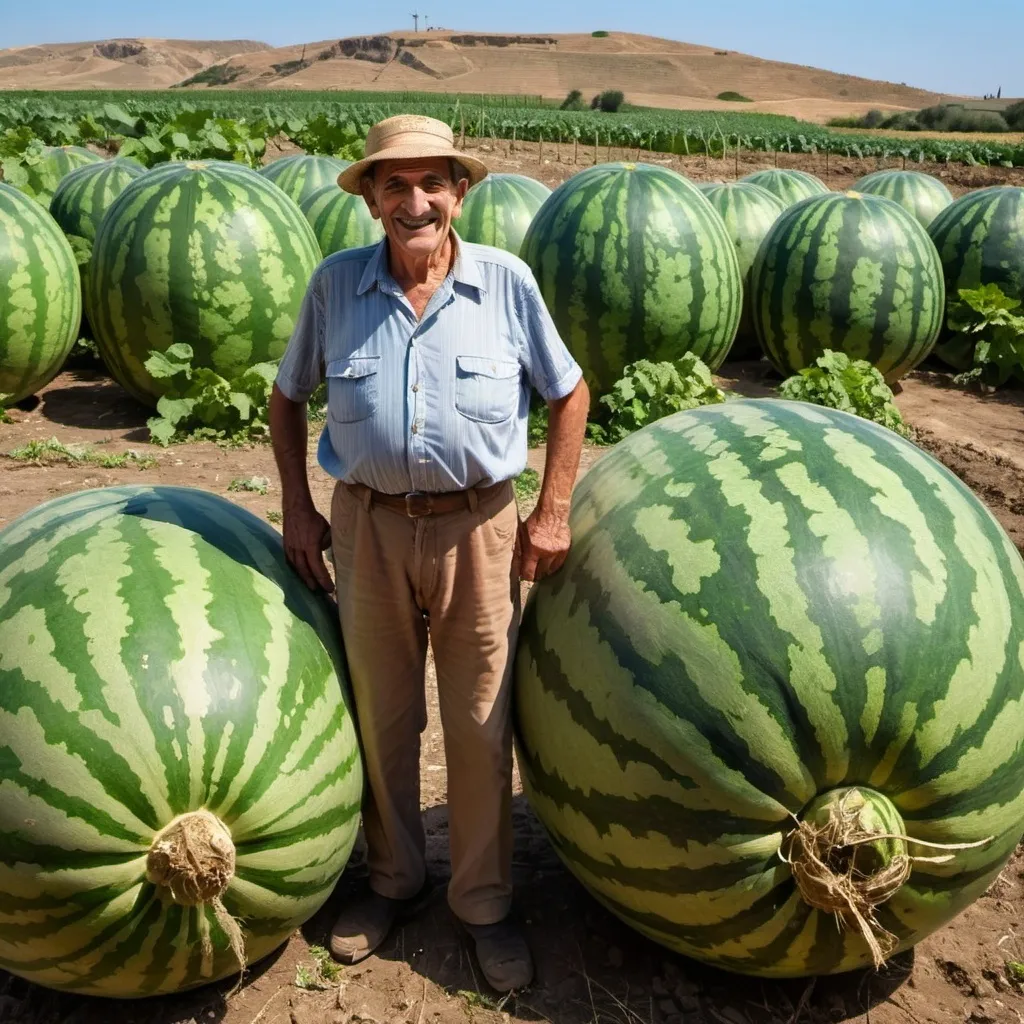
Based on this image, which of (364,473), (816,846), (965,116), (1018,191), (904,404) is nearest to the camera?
(816,846)

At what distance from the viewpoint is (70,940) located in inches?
92.4

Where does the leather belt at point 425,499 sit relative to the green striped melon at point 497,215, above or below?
above

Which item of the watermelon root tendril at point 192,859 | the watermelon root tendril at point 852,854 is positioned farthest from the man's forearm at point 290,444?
the watermelon root tendril at point 852,854

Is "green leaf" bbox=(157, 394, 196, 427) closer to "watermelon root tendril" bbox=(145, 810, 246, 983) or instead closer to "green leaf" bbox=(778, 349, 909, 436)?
"green leaf" bbox=(778, 349, 909, 436)

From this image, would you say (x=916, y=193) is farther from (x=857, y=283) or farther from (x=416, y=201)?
(x=416, y=201)

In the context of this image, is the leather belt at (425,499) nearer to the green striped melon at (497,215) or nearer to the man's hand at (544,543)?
the man's hand at (544,543)

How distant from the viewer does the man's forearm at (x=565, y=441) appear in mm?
2850

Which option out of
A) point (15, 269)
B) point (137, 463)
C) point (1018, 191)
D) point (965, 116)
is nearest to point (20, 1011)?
point (137, 463)

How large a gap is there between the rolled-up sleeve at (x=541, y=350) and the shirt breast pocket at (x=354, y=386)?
1.26ft

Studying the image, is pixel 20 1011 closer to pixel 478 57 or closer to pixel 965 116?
pixel 965 116

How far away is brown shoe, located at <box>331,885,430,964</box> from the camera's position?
2.94m

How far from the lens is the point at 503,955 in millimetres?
2898

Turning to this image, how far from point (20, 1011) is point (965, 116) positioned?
64219 mm

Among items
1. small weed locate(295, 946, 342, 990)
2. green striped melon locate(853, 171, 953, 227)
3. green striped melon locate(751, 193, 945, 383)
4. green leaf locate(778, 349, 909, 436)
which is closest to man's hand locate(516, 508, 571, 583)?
small weed locate(295, 946, 342, 990)
